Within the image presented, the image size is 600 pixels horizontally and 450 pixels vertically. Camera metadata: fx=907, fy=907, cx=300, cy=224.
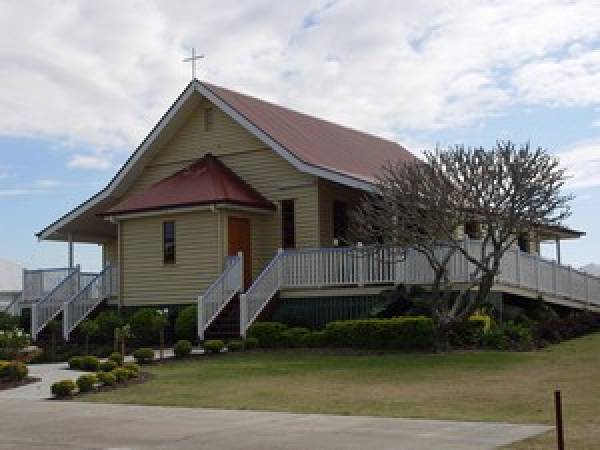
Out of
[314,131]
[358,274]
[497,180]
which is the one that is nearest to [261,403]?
[497,180]

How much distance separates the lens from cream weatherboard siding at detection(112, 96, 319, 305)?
91.0ft

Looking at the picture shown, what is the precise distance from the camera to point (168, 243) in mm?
28766

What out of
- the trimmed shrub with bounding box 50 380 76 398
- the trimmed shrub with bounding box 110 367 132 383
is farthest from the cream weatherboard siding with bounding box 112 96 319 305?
the trimmed shrub with bounding box 50 380 76 398

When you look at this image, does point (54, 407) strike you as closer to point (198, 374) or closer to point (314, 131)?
point (198, 374)

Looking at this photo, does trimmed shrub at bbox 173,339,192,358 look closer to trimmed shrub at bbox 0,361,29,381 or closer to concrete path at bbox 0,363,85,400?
concrete path at bbox 0,363,85,400

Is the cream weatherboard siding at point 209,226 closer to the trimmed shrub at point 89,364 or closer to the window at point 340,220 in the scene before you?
the window at point 340,220

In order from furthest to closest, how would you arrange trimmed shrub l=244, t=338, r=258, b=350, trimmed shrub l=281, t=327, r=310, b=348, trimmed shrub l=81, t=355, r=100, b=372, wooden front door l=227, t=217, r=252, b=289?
1. wooden front door l=227, t=217, r=252, b=289
2. trimmed shrub l=244, t=338, r=258, b=350
3. trimmed shrub l=281, t=327, r=310, b=348
4. trimmed shrub l=81, t=355, r=100, b=372

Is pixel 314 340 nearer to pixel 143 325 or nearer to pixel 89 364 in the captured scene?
pixel 89 364

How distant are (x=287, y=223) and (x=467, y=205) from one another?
8.31 m

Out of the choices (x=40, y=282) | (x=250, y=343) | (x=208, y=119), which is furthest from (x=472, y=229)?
(x=40, y=282)

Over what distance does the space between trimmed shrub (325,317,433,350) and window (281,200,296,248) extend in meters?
6.06

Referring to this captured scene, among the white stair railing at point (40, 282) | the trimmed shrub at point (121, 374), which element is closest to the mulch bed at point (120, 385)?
the trimmed shrub at point (121, 374)

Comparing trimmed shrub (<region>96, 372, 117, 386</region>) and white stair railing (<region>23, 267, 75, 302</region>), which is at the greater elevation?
white stair railing (<region>23, 267, 75, 302</region>)

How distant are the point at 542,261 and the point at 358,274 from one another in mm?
6566
